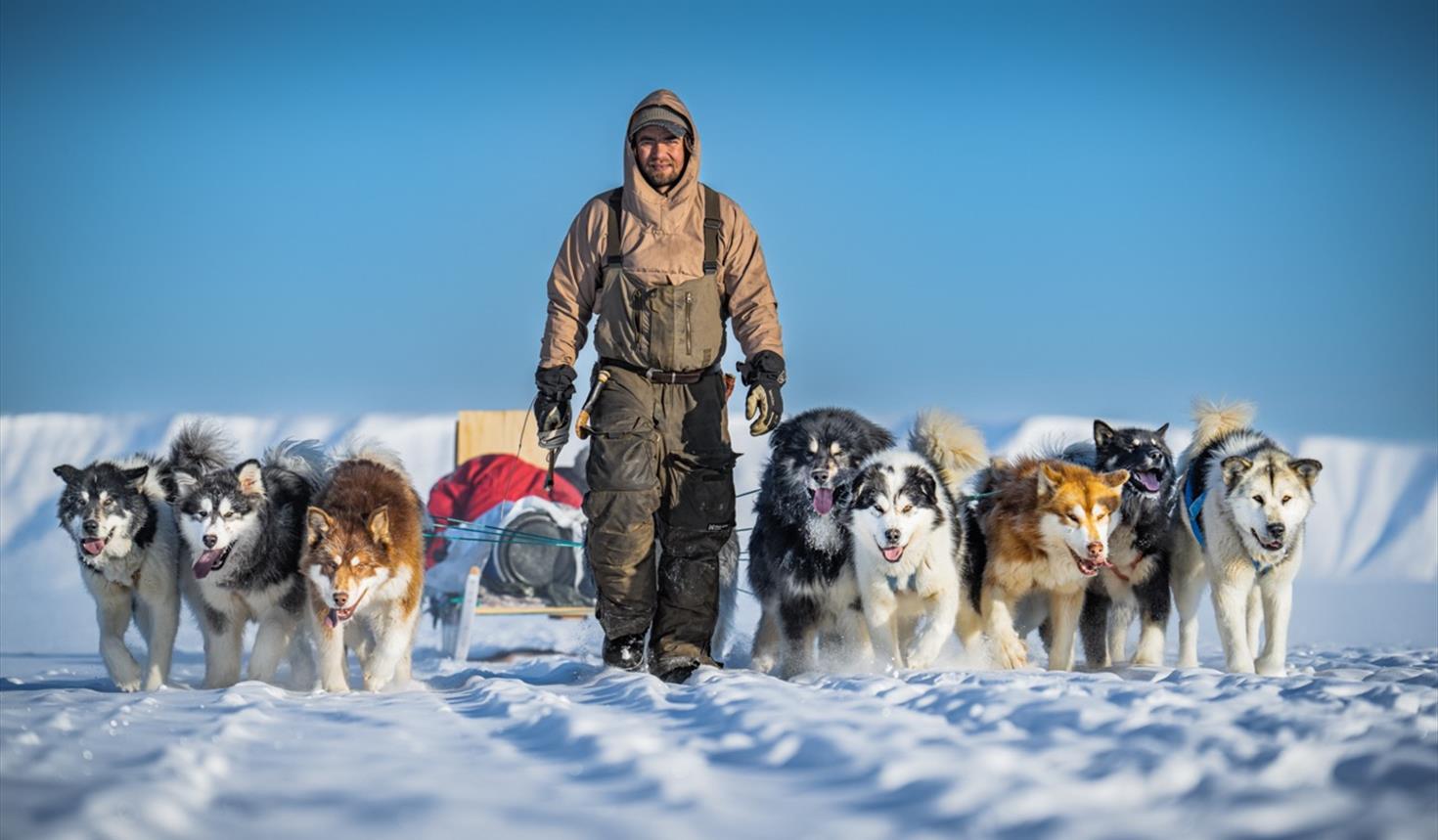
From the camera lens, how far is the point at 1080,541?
215 inches

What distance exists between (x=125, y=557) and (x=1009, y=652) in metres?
4.26

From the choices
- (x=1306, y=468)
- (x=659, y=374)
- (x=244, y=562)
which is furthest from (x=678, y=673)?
(x=1306, y=468)

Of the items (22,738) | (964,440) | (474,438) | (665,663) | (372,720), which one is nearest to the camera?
(22,738)

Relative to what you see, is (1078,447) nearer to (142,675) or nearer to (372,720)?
(372,720)

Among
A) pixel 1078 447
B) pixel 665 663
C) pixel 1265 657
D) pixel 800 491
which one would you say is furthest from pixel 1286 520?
pixel 665 663

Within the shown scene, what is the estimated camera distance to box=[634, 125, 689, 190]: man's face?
5.38 m

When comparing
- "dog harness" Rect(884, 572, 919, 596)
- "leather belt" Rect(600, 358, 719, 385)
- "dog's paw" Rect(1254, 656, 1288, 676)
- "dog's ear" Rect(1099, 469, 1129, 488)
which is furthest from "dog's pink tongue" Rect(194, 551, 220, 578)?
"dog's paw" Rect(1254, 656, 1288, 676)

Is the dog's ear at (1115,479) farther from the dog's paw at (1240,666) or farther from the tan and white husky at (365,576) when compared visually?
the tan and white husky at (365,576)

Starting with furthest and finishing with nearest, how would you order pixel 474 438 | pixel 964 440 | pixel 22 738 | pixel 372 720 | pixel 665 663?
pixel 474 438
pixel 964 440
pixel 665 663
pixel 372 720
pixel 22 738

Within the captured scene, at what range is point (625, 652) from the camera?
214 inches

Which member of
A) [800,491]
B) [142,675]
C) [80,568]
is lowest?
[142,675]

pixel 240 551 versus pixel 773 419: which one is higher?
pixel 773 419

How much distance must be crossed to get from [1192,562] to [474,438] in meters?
8.75

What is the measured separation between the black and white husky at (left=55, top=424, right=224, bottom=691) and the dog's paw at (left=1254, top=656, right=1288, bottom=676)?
521cm
